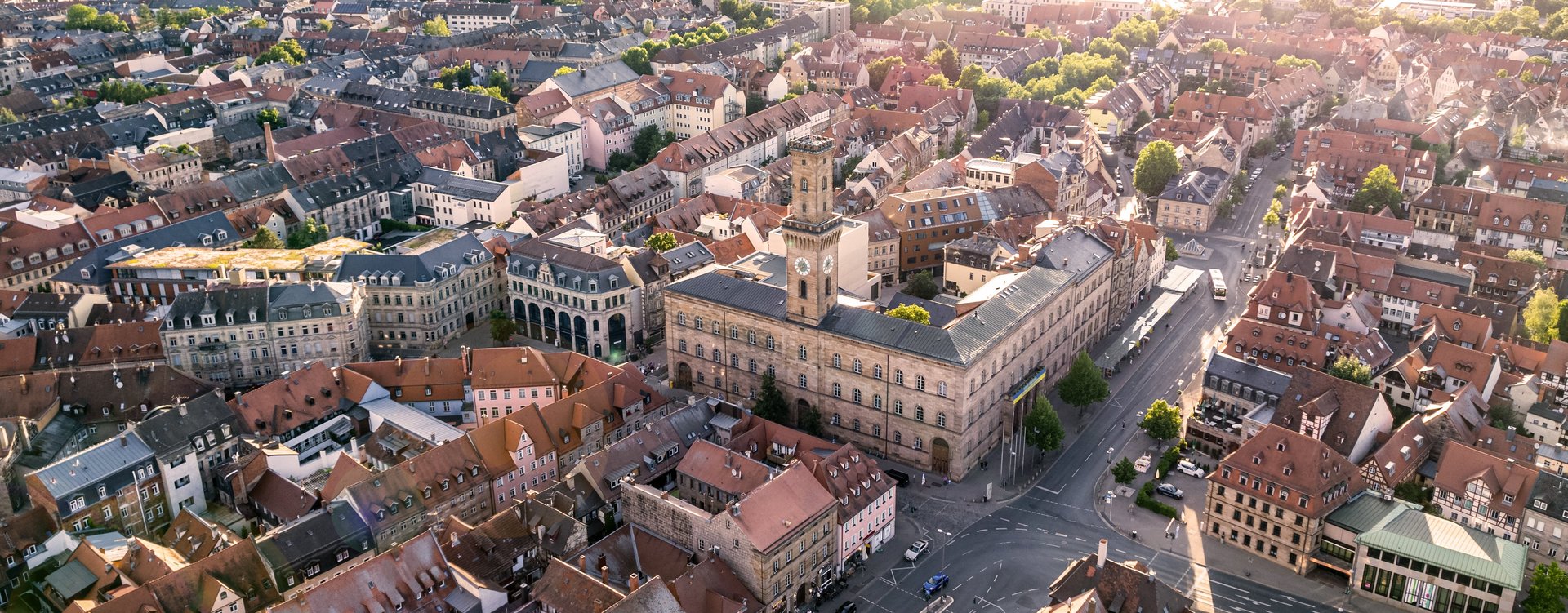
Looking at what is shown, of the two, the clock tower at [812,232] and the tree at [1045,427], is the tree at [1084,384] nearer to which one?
the tree at [1045,427]

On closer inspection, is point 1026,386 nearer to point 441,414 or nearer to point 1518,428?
point 1518,428

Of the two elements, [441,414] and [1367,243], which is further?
[1367,243]

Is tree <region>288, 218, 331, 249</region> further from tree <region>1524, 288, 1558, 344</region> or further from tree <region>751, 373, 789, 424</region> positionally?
tree <region>1524, 288, 1558, 344</region>

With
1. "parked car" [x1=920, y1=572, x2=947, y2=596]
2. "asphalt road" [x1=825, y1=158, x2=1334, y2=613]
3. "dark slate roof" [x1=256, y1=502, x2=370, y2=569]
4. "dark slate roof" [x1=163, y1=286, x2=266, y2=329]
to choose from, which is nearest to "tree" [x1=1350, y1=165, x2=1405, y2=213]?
"asphalt road" [x1=825, y1=158, x2=1334, y2=613]

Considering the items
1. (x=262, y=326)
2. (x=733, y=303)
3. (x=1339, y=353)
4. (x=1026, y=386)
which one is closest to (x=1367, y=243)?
(x=1339, y=353)

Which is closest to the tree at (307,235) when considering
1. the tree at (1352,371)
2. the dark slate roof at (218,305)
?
the dark slate roof at (218,305)

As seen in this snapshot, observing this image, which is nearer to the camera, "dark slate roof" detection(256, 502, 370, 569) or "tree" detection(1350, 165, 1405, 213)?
"dark slate roof" detection(256, 502, 370, 569)
